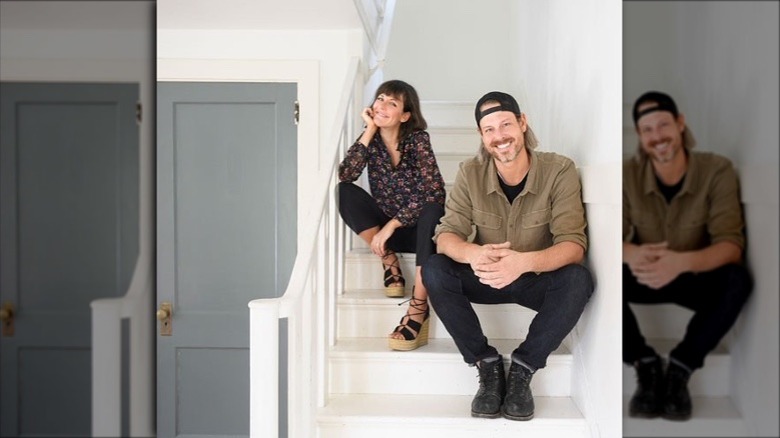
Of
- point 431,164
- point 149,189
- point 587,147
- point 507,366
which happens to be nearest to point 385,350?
point 507,366

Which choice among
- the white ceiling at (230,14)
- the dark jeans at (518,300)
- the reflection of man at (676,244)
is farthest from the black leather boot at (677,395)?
the white ceiling at (230,14)

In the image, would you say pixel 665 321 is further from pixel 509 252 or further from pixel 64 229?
pixel 509 252

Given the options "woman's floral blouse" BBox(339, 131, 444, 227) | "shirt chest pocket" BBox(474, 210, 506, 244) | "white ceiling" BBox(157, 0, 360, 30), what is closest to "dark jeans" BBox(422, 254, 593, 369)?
"shirt chest pocket" BBox(474, 210, 506, 244)

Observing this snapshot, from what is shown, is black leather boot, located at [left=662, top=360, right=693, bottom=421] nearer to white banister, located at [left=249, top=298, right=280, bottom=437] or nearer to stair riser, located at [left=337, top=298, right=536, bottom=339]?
white banister, located at [left=249, top=298, right=280, bottom=437]

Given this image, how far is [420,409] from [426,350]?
0.17 meters

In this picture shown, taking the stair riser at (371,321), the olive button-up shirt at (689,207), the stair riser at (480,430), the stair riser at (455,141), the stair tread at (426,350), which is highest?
the stair riser at (455,141)

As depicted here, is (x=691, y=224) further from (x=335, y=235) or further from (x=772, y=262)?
(x=335, y=235)

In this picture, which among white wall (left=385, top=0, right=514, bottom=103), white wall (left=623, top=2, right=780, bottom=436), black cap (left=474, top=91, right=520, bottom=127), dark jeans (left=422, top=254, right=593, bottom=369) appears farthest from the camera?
white wall (left=385, top=0, right=514, bottom=103)

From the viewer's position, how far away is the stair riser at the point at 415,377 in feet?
4.84

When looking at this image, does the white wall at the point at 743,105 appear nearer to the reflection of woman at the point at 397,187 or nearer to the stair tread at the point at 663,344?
the stair tread at the point at 663,344

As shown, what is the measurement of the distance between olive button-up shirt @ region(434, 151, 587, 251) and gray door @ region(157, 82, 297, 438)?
401 millimetres

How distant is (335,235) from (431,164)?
0.29 metres

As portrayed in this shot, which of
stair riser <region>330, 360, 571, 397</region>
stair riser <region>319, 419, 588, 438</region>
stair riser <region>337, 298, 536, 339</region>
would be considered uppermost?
stair riser <region>337, 298, 536, 339</region>

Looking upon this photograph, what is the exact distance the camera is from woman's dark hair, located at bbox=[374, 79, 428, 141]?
1.57m
